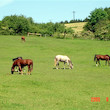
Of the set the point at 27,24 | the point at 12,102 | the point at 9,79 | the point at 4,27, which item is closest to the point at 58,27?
the point at 27,24

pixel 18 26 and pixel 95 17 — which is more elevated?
pixel 95 17

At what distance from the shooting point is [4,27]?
308 feet

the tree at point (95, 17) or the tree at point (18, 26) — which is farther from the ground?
the tree at point (95, 17)

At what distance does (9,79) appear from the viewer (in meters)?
22.7

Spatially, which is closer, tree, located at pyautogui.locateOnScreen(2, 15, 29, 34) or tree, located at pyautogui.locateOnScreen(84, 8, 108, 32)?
tree, located at pyautogui.locateOnScreen(2, 15, 29, 34)

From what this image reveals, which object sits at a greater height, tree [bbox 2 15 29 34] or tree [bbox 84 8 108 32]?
tree [bbox 84 8 108 32]

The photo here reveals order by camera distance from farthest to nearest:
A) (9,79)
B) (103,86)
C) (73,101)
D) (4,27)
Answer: (4,27) < (9,79) < (103,86) < (73,101)

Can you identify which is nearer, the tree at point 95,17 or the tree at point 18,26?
the tree at point 18,26

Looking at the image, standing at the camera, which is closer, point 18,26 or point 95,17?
point 18,26

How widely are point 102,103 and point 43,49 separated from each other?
41414mm

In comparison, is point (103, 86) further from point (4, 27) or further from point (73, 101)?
point (4, 27)

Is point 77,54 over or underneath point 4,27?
underneath

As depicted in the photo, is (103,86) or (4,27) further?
(4,27)

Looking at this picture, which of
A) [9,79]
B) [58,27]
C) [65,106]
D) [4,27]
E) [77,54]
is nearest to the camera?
[65,106]
